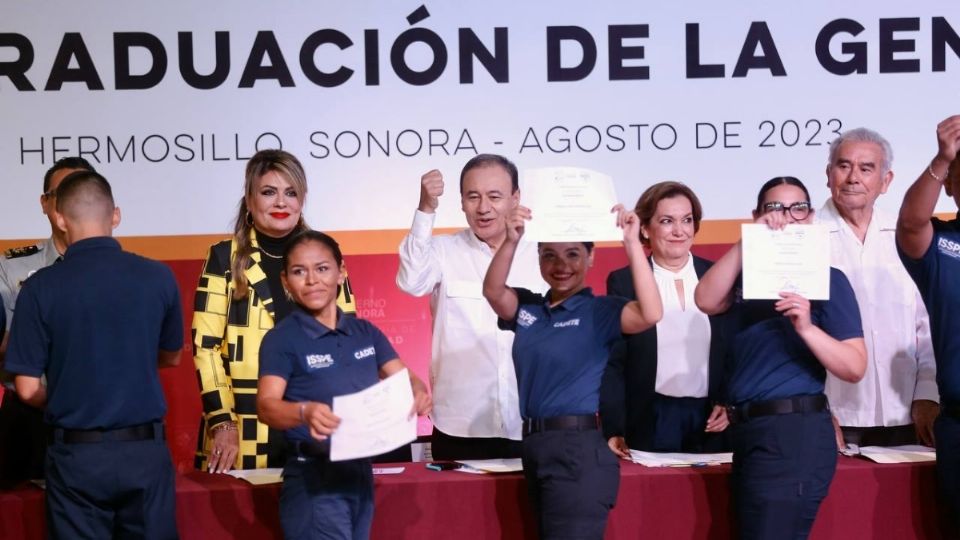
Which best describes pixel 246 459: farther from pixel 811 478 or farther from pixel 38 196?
pixel 38 196

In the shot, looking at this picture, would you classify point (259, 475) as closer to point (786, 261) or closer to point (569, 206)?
point (569, 206)

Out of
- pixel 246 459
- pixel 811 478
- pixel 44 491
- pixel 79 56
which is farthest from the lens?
pixel 79 56

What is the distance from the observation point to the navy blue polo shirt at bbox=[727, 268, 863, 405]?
3232 mm

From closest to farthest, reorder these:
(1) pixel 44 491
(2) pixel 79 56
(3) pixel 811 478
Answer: (3) pixel 811 478 < (1) pixel 44 491 < (2) pixel 79 56

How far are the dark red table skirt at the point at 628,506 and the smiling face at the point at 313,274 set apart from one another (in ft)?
2.07

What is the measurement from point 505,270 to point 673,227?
40.7 inches

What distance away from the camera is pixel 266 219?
396cm

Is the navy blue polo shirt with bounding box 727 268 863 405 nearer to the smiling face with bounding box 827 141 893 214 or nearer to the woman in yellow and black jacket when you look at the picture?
the smiling face with bounding box 827 141 893 214

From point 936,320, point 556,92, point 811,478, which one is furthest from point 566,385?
point 556,92

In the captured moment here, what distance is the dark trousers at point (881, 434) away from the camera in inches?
166

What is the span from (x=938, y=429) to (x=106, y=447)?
2416 mm

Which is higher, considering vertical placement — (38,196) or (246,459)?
(38,196)

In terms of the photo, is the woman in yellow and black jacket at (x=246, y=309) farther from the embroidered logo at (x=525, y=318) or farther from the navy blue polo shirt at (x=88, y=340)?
the embroidered logo at (x=525, y=318)

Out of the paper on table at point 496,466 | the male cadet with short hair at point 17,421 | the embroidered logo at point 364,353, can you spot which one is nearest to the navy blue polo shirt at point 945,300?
the paper on table at point 496,466
